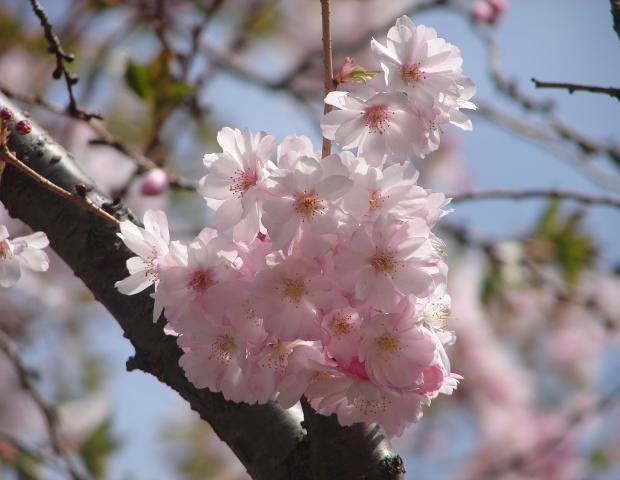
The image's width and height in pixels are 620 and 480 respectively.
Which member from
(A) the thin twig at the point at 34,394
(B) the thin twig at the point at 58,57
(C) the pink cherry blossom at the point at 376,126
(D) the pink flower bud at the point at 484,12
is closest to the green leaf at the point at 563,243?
(D) the pink flower bud at the point at 484,12

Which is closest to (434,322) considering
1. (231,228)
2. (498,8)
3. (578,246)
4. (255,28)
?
(231,228)

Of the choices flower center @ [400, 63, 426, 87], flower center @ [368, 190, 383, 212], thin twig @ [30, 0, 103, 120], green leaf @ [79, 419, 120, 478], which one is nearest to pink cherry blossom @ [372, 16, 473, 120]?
flower center @ [400, 63, 426, 87]

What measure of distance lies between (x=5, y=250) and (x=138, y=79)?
2.74 feet

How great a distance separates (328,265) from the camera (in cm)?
75

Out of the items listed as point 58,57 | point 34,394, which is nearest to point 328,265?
point 58,57

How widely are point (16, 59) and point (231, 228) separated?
255 cm

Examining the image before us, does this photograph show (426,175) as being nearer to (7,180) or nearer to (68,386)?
(68,386)

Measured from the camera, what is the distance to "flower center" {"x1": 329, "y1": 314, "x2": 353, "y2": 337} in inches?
29.9

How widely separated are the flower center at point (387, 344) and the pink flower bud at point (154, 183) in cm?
78

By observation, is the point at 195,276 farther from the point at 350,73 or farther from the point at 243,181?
the point at 350,73

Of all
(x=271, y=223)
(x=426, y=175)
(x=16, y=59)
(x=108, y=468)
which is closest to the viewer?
(x=271, y=223)

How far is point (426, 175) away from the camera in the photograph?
156 inches

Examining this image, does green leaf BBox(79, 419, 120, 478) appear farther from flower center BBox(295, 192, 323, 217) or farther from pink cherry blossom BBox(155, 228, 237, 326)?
flower center BBox(295, 192, 323, 217)

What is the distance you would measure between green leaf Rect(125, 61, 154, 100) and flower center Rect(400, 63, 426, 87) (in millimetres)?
983
